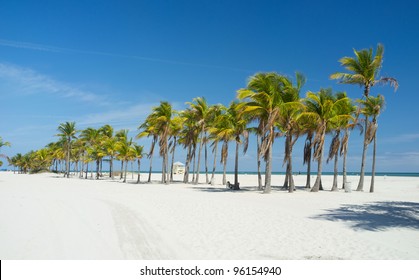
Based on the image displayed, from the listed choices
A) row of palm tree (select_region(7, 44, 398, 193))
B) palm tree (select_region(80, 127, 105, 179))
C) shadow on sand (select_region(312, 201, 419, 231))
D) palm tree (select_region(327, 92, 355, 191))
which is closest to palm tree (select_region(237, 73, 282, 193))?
row of palm tree (select_region(7, 44, 398, 193))

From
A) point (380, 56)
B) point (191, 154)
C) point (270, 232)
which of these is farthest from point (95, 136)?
point (270, 232)

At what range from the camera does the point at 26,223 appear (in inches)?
378

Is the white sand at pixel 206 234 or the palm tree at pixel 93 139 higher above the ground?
the palm tree at pixel 93 139

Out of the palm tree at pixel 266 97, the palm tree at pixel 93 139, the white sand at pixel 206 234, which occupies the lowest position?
the white sand at pixel 206 234

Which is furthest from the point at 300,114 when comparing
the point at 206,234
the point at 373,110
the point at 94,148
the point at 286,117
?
the point at 94,148

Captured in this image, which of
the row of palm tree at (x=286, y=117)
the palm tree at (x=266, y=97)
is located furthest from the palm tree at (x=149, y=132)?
the palm tree at (x=266, y=97)

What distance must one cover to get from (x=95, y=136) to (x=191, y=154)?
24995 millimetres

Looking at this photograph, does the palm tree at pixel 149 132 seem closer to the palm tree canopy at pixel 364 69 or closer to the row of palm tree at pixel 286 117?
the row of palm tree at pixel 286 117

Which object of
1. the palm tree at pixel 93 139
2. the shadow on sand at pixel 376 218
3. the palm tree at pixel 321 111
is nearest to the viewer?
the shadow on sand at pixel 376 218

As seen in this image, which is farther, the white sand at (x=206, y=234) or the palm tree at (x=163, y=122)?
the palm tree at (x=163, y=122)

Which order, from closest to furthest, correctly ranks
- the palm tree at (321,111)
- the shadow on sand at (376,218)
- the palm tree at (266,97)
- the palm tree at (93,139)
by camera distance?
the shadow on sand at (376,218) < the palm tree at (266,97) < the palm tree at (321,111) < the palm tree at (93,139)

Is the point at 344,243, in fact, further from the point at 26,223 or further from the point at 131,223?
the point at 26,223

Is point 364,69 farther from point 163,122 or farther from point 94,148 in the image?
point 94,148
